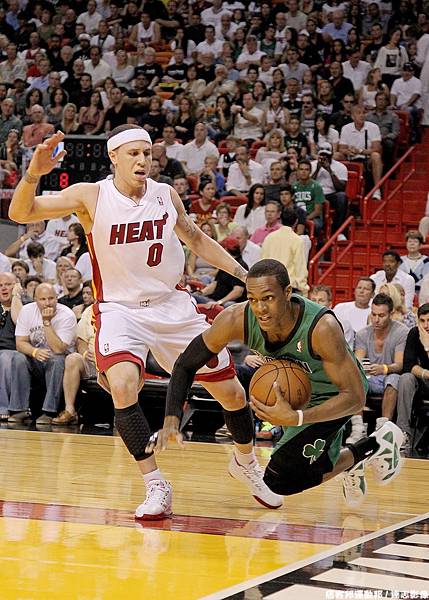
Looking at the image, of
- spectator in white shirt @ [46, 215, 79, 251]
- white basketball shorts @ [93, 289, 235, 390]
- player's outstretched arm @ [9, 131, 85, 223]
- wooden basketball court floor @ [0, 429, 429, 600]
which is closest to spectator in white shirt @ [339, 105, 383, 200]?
spectator in white shirt @ [46, 215, 79, 251]

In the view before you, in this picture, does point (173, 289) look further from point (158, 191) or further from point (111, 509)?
point (111, 509)

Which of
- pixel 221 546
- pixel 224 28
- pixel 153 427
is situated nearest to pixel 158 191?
pixel 221 546

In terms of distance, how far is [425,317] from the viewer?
9.07 metres

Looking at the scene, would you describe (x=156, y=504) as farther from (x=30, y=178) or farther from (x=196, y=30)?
(x=196, y=30)

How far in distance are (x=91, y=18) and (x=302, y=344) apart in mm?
15259

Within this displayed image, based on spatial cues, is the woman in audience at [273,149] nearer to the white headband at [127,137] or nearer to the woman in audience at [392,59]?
the woman in audience at [392,59]

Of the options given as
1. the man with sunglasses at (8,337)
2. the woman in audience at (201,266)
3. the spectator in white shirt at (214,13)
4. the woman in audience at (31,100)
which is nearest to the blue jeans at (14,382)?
the man with sunglasses at (8,337)

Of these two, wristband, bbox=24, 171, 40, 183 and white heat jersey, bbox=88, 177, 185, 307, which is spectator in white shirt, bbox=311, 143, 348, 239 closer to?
white heat jersey, bbox=88, 177, 185, 307

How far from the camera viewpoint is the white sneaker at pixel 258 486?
5.86 meters

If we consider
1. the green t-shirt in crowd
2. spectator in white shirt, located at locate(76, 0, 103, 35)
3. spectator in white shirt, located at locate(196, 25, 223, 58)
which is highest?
spectator in white shirt, located at locate(196, 25, 223, 58)

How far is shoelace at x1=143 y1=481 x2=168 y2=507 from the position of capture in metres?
5.46

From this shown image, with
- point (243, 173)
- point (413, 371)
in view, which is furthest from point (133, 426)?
point (243, 173)

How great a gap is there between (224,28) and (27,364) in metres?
9.25

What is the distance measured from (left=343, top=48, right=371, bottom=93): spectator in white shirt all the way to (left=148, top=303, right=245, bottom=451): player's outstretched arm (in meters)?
11.2
